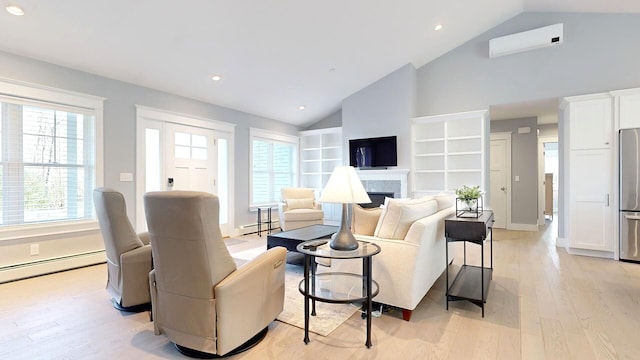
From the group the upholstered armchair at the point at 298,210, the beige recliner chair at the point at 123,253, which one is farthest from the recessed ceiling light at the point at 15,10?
the upholstered armchair at the point at 298,210

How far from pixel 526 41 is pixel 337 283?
17.0 ft

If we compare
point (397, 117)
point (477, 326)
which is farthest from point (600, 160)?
point (477, 326)

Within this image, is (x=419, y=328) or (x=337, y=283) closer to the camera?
(x=419, y=328)

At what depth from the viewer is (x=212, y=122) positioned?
5523mm

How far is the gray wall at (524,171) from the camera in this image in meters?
6.56

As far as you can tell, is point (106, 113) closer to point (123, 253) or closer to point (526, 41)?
point (123, 253)

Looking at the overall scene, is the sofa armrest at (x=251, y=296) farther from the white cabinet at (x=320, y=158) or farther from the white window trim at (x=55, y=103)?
the white cabinet at (x=320, y=158)

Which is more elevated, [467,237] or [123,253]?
[467,237]

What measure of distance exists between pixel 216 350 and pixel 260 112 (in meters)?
5.22

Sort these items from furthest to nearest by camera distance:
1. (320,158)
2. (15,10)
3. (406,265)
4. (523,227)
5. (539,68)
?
(320,158), (523,227), (539,68), (15,10), (406,265)

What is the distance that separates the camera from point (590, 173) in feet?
14.4

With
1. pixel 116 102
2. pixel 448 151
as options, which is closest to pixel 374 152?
pixel 448 151

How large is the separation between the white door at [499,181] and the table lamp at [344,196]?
227 inches

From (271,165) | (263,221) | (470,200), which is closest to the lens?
(470,200)
